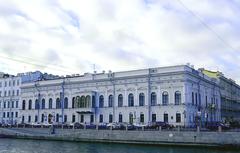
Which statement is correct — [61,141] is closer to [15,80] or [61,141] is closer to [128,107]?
[128,107]

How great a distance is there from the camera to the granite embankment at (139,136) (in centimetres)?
4434

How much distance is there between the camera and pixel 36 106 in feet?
257

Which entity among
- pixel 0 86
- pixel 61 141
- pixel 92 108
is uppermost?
pixel 0 86

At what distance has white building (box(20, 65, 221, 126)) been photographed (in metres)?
60.4

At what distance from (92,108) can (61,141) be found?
1332cm

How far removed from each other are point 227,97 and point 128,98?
1353 inches

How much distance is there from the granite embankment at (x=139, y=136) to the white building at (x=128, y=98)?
33.8ft

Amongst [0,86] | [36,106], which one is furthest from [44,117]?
[0,86]

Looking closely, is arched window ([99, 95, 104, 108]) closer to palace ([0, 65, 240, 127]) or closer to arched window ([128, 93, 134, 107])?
palace ([0, 65, 240, 127])

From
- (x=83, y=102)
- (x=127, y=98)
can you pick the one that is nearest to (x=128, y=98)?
(x=127, y=98)

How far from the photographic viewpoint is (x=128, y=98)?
65.3 m

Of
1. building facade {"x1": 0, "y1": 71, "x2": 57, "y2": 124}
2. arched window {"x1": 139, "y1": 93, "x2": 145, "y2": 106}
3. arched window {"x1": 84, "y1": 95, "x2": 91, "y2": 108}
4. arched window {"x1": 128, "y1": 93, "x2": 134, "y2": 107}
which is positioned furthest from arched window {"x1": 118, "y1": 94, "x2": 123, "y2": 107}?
building facade {"x1": 0, "y1": 71, "x2": 57, "y2": 124}

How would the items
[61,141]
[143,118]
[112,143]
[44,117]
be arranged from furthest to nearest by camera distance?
[44,117]
[143,118]
[61,141]
[112,143]

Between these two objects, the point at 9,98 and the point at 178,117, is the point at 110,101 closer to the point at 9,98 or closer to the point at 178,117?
the point at 178,117
